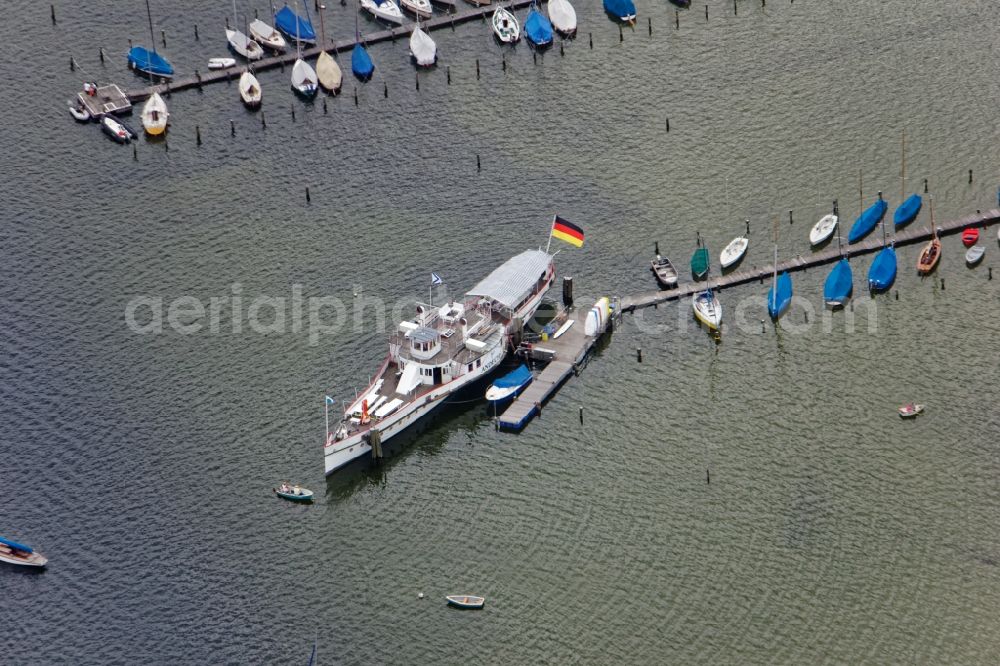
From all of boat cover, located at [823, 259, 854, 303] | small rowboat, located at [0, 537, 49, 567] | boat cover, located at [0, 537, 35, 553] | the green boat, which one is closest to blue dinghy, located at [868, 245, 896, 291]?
boat cover, located at [823, 259, 854, 303]

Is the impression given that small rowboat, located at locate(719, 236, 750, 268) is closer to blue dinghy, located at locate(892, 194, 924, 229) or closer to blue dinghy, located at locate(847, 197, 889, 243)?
blue dinghy, located at locate(847, 197, 889, 243)

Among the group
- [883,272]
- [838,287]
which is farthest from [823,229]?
[838,287]

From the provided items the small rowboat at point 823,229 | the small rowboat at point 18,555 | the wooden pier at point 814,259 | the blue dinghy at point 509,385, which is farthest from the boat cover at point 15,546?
the small rowboat at point 823,229

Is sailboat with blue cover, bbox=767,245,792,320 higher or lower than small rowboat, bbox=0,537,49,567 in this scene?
higher

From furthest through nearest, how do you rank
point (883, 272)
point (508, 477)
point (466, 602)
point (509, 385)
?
point (883, 272)
point (509, 385)
point (508, 477)
point (466, 602)

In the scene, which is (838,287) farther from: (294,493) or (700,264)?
(294,493)

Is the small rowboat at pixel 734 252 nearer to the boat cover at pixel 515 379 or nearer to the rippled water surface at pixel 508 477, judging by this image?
the rippled water surface at pixel 508 477
